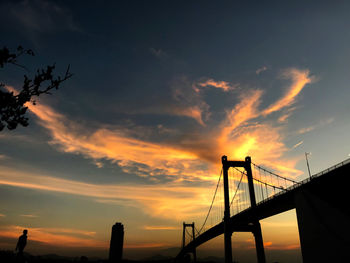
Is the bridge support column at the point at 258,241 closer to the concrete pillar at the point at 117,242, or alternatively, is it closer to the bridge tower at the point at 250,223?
the bridge tower at the point at 250,223

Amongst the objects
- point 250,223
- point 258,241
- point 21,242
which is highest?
point 250,223

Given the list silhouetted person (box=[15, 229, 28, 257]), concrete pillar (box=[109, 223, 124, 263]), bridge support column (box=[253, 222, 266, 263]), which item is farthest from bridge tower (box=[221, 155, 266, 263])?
concrete pillar (box=[109, 223, 124, 263])

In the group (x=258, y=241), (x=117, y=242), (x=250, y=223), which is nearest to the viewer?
(x=258, y=241)

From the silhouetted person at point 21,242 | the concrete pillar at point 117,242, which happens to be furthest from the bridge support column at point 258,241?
the concrete pillar at point 117,242

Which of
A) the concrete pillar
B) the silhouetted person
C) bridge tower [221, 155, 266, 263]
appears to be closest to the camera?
the silhouetted person

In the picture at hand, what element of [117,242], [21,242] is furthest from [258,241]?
[117,242]

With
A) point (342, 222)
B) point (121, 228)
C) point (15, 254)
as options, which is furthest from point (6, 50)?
point (121, 228)

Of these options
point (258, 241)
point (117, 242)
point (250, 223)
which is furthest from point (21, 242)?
point (117, 242)

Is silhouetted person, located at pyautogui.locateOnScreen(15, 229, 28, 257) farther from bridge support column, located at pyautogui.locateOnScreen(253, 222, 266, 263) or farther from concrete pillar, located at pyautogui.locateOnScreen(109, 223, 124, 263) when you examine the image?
concrete pillar, located at pyautogui.locateOnScreen(109, 223, 124, 263)

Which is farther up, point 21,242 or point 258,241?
point 258,241

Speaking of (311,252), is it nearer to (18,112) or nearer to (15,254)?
(15,254)

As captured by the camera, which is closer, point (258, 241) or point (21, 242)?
point (21, 242)

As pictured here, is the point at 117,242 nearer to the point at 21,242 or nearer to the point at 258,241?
the point at 258,241

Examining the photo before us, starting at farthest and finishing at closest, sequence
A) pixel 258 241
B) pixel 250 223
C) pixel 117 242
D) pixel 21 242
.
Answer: pixel 117 242
pixel 250 223
pixel 258 241
pixel 21 242
